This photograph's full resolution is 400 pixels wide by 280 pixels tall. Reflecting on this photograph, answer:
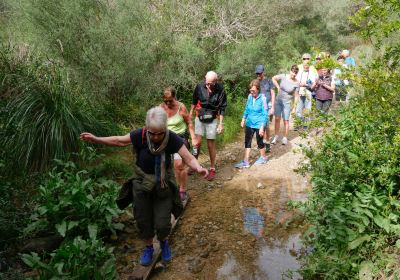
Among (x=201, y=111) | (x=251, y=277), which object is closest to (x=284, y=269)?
(x=251, y=277)

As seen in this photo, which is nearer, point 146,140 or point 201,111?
point 146,140

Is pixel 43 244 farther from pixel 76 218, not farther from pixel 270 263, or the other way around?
pixel 270 263

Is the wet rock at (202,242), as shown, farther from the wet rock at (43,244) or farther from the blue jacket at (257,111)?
the blue jacket at (257,111)

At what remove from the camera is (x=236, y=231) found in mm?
5262

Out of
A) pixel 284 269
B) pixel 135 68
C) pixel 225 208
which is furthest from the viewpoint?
pixel 135 68

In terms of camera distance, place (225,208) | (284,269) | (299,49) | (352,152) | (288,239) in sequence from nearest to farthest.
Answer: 1. (352,152)
2. (284,269)
3. (288,239)
4. (225,208)
5. (299,49)

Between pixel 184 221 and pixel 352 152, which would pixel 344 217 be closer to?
pixel 352 152

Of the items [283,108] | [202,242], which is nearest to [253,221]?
[202,242]

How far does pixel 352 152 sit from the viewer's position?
4.08 m

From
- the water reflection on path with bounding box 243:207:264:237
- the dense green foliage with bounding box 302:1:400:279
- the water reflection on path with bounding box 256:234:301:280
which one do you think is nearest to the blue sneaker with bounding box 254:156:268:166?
the water reflection on path with bounding box 243:207:264:237

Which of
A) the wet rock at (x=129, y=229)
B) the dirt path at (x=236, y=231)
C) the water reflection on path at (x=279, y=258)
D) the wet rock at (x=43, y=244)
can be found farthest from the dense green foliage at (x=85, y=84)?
the water reflection on path at (x=279, y=258)

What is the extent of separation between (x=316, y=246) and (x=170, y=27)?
747cm

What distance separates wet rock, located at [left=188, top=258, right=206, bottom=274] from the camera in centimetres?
437

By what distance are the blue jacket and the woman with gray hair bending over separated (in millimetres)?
3641
